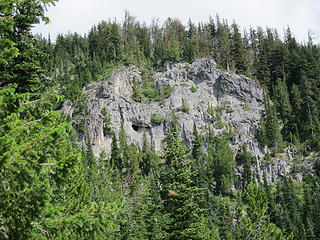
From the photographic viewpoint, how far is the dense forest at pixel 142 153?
5.36m

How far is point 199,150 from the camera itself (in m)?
68.9

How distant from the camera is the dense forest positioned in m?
5.36

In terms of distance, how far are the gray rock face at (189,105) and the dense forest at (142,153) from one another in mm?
3010

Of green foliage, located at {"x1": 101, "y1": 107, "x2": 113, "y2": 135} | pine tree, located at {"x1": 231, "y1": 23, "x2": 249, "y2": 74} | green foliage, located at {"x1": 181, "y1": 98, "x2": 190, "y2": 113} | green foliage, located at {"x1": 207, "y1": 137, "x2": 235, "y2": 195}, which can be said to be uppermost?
pine tree, located at {"x1": 231, "y1": 23, "x2": 249, "y2": 74}

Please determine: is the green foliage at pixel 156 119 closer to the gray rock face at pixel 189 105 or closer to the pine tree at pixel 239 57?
the gray rock face at pixel 189 105

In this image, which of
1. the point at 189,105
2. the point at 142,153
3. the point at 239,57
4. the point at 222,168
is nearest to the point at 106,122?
the point at 142,153

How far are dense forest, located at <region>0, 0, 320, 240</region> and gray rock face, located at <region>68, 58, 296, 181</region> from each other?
3.01m

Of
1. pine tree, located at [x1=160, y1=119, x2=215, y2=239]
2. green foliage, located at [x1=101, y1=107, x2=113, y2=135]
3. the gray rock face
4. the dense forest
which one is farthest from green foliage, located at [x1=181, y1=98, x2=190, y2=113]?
pine tree, located at [x1=160, y1=119, x2=215, y2=239]

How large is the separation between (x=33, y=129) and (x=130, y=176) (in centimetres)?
5469

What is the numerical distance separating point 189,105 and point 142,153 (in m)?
21.6

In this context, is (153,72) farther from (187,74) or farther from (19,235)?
(19,235)

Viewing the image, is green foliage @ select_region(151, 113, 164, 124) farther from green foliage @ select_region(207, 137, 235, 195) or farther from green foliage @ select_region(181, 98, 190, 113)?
green foliage @ select_region(207, 137, 235, 195)

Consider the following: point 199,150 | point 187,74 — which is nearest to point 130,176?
point 199,150

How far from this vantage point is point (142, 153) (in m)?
66.8
